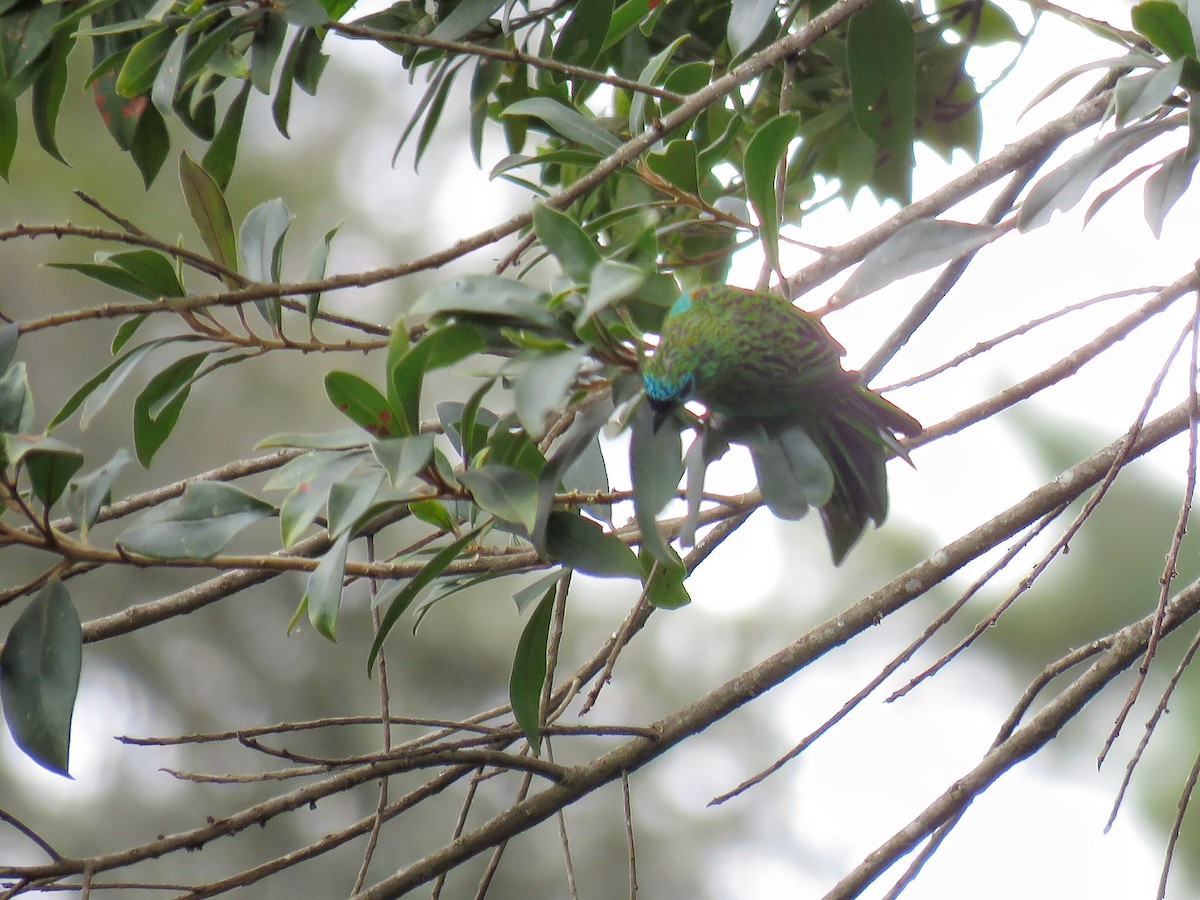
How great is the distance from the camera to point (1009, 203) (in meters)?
1.34

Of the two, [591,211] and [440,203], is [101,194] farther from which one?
[591,211]

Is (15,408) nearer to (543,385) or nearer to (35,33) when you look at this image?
(543,385)

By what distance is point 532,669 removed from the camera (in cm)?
101

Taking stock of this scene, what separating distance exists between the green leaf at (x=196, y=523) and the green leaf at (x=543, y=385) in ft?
1.02

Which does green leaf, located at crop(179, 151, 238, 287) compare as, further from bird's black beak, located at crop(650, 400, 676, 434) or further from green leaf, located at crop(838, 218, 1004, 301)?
green leaf, located at crop(838, 218, 1004, 301)

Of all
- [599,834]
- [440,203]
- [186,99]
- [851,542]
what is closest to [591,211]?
[186,99]

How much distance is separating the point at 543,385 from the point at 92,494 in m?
0.50

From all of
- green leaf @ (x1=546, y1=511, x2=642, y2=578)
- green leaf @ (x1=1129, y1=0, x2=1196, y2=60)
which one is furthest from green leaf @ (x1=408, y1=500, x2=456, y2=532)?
green leaf @ (x1=1129, y1=0, x2=1196, y2=60)

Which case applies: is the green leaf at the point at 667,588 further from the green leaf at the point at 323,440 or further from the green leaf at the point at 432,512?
the green leaf at the point at 323,440

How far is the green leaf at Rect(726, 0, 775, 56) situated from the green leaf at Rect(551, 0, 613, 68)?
222 millimetres

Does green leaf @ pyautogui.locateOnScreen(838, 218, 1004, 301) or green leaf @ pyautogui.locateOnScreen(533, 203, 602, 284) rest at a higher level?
green leaf @ pyautogui.locateOnScreen(533, 203, 602, 284)

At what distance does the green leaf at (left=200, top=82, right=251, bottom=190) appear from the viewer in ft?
4.42

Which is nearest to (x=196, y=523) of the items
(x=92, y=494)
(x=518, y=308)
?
(x=92, y=494)

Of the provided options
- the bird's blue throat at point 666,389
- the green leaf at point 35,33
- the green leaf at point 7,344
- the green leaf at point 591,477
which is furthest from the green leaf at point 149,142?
the bird's blue throat at point 666,389
